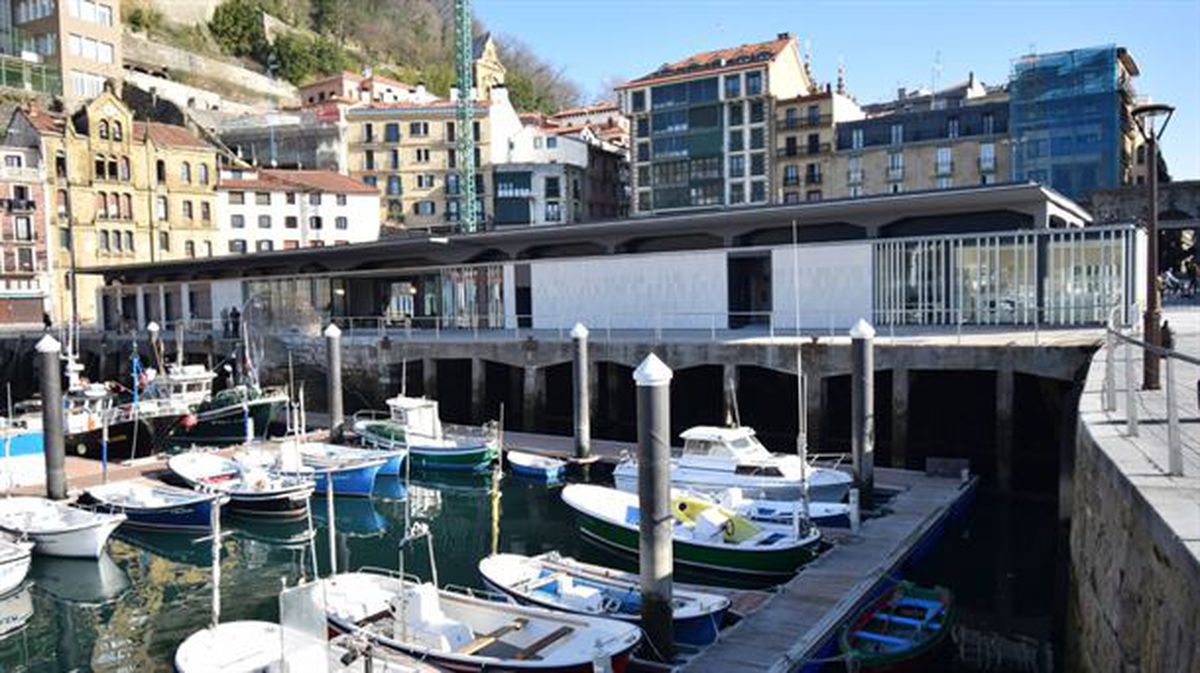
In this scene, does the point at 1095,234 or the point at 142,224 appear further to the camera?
the point at 142,224

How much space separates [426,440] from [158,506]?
8.93 meters

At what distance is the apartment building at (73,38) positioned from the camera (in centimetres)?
8106

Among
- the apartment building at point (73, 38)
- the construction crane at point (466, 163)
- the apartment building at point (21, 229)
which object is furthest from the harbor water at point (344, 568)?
the apartment building at point (73, 38)

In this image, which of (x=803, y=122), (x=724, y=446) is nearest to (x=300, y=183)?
(x=803, y=122)

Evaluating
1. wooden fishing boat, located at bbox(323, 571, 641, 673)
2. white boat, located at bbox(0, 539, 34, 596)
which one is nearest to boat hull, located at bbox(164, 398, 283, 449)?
white boat, located at bbox(0, 539, 34, 596)

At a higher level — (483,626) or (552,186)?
(552,186)

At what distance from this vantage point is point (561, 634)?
13.6 meters

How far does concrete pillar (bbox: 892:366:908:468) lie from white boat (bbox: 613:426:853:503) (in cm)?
326

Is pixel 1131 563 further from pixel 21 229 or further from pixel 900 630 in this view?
pixel 21 229

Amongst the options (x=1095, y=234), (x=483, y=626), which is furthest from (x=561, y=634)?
(x=1095, y=234)

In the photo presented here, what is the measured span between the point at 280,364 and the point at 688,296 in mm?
19251

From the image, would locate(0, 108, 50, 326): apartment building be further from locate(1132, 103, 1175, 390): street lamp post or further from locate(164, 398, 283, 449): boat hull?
locate(1132, 103, 1175, 390): street lamp post

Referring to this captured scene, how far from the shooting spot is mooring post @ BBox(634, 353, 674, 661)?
13.9m

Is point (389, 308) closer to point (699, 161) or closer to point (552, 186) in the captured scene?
point (552, 186)
